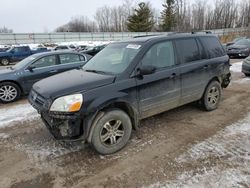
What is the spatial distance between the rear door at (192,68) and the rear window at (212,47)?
187 mm

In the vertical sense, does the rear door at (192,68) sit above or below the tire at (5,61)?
above

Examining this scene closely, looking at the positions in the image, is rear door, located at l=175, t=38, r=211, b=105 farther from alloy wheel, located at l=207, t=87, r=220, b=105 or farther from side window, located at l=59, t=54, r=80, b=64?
side window, located at l=59, t=54, r=80, b=64

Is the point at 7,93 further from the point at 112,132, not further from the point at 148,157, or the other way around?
the point at 148,157

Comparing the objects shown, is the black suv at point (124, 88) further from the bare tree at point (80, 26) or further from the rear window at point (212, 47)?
the bare tree at point (80, 26)

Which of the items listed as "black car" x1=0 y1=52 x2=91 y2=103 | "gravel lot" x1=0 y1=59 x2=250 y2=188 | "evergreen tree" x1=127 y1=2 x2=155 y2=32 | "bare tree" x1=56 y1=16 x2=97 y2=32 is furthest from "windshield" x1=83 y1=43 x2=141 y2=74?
"bare tree" x1=56 y1=16 x2=97 y2=32

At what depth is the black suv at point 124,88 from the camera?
3229 millimetres

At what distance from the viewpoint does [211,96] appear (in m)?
5.25

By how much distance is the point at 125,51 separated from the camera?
13.7 feet

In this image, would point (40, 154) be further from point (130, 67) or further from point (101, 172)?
point (130, 67)

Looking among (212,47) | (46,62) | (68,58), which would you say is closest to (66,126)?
(212,47)

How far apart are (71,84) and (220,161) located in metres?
2.47

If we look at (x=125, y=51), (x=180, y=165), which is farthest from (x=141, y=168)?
(x=125, y=51)

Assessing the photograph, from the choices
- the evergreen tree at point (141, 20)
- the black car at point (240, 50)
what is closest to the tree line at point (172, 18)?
the evergreen tree at point (141, 20)

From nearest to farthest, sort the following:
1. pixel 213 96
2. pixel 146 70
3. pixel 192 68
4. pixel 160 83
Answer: pixel 146 70
pixel 160 83
pixel 192 68
pixel 213 96
